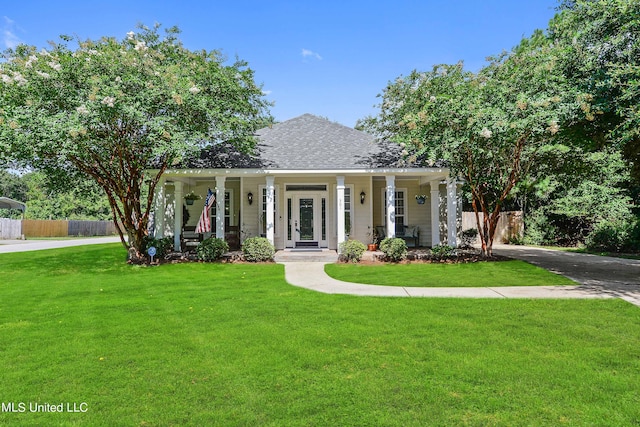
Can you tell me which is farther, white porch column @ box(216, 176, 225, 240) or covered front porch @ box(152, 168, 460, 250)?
covered front porch @ box(152, 168, 460, 250)

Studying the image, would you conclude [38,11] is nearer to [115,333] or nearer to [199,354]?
[115,333]

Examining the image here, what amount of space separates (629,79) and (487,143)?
3.88 meters

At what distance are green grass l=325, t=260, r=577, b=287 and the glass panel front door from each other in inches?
146

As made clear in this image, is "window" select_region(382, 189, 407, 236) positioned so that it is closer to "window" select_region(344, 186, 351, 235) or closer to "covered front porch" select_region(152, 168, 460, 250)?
"covered front porch" select_region(152, 168, 460, 250)

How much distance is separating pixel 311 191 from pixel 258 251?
3.87 m

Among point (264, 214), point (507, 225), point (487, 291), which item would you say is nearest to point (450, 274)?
point (487, 291)

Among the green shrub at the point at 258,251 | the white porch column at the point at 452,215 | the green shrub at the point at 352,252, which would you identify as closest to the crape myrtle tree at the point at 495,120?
the white porch column at the point at 452,215

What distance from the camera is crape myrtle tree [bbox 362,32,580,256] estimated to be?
919 centimetres

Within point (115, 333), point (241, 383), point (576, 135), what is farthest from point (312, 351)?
point (576, 135)

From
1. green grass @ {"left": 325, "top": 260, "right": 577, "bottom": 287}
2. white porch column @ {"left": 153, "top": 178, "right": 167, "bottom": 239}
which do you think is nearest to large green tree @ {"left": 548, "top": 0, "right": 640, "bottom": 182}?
green grass @ {"left": 325, "top": 260, "right": 577, "bottom": 287}

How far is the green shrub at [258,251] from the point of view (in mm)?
12562

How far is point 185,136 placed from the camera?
1106 centimetres

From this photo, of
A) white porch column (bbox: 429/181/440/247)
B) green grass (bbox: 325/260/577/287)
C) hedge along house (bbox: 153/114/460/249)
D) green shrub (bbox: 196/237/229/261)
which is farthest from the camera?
white porch column (bbox: 429/181/440/247)

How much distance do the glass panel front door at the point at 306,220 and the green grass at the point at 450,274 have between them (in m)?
3.71
